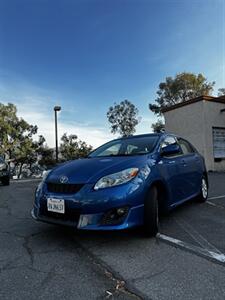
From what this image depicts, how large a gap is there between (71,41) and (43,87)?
557 cm

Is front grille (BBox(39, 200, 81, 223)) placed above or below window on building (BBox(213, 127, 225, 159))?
below

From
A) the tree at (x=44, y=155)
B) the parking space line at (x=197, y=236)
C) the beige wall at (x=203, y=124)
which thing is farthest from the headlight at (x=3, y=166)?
the tree at (x=44, y=155)

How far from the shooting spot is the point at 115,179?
317cm

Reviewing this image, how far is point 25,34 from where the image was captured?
12.1 m

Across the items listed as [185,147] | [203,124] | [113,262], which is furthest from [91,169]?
[203,124]

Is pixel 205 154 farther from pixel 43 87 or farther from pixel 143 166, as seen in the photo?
pixel 143 166

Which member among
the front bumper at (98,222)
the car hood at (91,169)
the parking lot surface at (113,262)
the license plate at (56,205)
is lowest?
the parking lot surface at (113,262)

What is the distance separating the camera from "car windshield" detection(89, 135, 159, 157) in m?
4.17

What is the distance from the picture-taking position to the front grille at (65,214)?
3084 mm

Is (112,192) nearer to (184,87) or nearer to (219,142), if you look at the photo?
(219,142)

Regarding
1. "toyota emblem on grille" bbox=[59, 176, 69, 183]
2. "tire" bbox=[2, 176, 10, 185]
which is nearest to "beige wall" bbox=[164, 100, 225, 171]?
"tire" bbox=[2, 176, 10, 185]

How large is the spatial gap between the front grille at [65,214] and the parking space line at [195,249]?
122 centimetres

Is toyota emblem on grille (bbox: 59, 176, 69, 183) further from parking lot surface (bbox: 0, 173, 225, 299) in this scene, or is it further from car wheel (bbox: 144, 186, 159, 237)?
car wheel (bbox: 144, 186, 159, 237)

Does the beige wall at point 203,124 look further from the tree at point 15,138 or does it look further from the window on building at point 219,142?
the tree at point 15,138
